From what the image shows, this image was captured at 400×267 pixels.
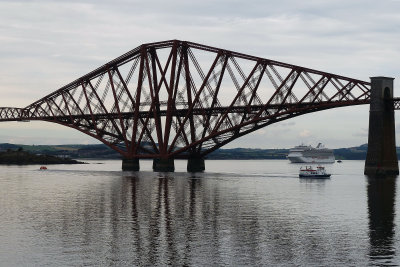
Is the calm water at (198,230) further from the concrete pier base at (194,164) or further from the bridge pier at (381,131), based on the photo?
the concrete pier base at (194,164)

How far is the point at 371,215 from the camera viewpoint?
51.0m

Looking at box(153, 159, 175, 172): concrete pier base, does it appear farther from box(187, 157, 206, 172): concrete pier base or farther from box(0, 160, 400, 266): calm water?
box(0, 160, 400, 266): calm water

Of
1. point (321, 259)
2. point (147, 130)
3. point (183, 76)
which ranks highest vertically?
point (183, 76)

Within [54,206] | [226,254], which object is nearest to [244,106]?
[54,206]

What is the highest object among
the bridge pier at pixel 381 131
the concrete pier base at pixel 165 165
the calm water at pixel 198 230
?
the bridge pier at pixel 381 131

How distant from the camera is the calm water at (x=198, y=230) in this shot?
32.5 meters

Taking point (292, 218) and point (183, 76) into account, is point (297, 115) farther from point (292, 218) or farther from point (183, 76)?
point (292, 218)

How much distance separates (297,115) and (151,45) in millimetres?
31649

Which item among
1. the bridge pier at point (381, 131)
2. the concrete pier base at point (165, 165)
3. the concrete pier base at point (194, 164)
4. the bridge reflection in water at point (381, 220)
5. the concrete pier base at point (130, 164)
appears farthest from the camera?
the concrete pier base at point (130, 164)

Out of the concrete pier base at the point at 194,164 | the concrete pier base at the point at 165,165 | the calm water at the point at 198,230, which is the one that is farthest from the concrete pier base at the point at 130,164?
the calm water at the point at 198,230

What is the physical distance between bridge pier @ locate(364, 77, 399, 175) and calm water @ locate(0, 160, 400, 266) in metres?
30.3

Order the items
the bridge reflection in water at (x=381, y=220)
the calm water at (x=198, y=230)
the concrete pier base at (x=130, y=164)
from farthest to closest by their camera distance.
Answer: the concrete pier base at (x=130, y=164) → the bridge reflection in water at (x=381, y=220) → the calm water at (x=198, y=230)

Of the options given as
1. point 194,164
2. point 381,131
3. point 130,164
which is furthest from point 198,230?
point 130,164

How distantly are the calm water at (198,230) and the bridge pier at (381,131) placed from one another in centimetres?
3034
